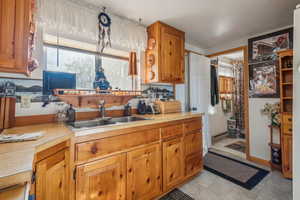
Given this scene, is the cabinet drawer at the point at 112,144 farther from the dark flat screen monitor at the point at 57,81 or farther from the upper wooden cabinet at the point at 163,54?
the upper wooden cabinet at the point at 163,54

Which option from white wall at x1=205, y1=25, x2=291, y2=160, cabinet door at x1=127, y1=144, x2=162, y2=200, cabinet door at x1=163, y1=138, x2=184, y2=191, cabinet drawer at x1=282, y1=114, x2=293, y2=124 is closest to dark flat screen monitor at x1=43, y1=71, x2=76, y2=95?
cabinet door at x1=127, y1=144, x2=162, y2=200

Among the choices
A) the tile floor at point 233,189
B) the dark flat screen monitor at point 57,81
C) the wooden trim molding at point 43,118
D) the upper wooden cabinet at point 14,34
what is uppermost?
the upper wooden cabinet at point 14,34

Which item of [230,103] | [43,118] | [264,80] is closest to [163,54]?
[43,118]

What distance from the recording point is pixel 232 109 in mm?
4422

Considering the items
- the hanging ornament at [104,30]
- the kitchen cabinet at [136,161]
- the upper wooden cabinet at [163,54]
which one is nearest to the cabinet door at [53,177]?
the kitchen cabinet at [136,161]

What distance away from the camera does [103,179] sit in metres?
1.22

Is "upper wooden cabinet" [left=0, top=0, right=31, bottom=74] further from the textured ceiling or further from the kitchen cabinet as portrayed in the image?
the textured ceiling

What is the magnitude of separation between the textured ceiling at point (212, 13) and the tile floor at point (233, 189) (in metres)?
2.34

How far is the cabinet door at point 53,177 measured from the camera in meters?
0.90

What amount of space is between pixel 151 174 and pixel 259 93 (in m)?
2.38

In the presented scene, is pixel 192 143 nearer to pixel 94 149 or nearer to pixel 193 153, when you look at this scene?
pixel 193 153

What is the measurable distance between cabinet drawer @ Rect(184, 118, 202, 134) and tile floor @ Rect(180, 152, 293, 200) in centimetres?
73

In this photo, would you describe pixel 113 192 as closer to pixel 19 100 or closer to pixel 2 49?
pixel 19 100

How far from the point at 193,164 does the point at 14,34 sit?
7.70ft
